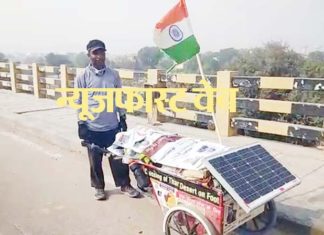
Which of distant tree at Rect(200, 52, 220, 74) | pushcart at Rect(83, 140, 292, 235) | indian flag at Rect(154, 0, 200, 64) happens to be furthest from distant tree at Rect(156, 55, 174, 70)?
distant tree at Rect(200, 52, 220, 74)

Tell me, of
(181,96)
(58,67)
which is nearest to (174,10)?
(181,96)

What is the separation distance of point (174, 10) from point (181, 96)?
127 inches

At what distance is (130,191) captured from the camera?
4.18 meters

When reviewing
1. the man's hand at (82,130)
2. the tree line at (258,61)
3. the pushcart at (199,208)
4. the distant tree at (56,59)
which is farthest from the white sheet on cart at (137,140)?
the distant tree at (56,59)

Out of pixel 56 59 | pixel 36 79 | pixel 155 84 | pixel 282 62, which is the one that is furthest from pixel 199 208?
pixel 56 59

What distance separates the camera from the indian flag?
378cm

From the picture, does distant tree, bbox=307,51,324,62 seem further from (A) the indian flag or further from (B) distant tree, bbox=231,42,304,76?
(A) the indian flag

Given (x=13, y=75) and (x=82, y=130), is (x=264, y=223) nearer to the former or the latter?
(x=82, y=130)

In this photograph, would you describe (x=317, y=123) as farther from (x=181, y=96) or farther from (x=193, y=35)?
(x=193, y=35)

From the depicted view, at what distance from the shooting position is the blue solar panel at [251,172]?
2453 millimetres

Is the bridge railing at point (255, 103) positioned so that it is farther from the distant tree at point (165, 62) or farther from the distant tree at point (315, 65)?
the distant tree at point (315, 65)

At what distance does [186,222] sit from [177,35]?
2016mm

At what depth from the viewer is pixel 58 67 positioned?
36.7 feet

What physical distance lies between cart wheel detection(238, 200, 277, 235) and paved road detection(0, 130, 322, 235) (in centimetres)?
25
